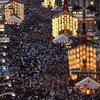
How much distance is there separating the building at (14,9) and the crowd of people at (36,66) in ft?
5.58

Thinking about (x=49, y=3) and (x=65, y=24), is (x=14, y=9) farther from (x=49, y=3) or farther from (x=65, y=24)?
(x=49, y=3)

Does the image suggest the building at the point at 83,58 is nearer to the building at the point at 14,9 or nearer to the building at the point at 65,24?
the building at the point at 65,24

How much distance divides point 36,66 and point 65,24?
59.8 ft

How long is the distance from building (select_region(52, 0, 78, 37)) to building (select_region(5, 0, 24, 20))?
1600 cm

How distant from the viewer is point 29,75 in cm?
6169

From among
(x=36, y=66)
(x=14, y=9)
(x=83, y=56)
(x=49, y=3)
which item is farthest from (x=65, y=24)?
(x=49, y=3)

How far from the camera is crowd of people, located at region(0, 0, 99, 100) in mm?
53750

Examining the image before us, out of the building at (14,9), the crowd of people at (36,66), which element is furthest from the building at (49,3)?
the building at (14,9)

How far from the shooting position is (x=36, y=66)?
66.8 meters

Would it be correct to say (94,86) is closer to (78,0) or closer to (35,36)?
(35,36)

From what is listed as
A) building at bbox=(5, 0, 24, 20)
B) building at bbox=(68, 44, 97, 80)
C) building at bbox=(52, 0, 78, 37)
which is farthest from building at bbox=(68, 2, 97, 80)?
building at bbox=(5, 0, 24, 20)

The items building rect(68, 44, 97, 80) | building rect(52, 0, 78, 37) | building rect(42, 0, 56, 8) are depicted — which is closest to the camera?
building rect(68, 44, 97, 80)

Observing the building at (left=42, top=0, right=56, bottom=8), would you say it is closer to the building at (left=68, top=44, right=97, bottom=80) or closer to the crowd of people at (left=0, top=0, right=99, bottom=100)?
the crowd of people at (left=0, top=0, right=99, bottom=100)

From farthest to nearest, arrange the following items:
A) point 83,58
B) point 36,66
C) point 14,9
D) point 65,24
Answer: point 14,9, point 65,24, point 36,66, point 83,58
